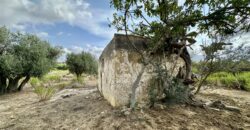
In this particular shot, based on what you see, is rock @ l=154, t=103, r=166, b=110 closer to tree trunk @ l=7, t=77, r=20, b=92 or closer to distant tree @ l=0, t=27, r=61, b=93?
distant tree @ l=0, t=27, r=61, b=93

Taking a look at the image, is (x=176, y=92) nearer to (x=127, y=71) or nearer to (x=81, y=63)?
(x=127, y=71)

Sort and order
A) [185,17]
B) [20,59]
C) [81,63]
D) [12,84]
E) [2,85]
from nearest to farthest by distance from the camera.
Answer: [185,17] → [20,59] → [2,85] → [12,84] → [81,63]

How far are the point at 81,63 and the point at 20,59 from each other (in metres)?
7.33

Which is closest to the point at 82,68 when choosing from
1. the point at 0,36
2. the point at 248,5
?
the point at 0,36

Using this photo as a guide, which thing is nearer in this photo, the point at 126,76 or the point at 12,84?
the point at 126,76

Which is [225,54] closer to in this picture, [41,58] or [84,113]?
[84,113]

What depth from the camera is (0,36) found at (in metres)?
10.6

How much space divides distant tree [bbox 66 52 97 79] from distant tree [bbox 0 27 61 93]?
5.60 meters

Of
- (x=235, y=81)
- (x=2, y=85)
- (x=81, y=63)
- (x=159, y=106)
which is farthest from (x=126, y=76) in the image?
(x=81, y=63)

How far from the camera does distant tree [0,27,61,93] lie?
1041 cm

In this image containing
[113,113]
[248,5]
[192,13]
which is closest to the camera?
[248,5]

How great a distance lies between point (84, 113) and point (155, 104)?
228cm

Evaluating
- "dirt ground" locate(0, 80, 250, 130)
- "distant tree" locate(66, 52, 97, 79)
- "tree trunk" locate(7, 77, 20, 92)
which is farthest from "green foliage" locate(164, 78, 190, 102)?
"distant tree" locate(66, 52, 97, 79)

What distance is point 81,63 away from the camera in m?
17.9
